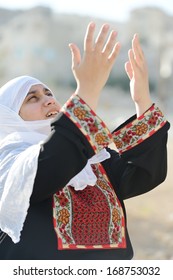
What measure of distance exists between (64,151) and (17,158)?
10.4 inches

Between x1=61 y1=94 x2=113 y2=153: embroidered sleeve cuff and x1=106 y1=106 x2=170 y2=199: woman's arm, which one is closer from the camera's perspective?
x1=61 y1=94 x2=113 y2=153: embroidered sleeve cuff

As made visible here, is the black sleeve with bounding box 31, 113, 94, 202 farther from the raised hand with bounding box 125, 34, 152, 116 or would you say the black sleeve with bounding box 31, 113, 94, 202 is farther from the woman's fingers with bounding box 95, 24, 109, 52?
the raised hand with bounding box 125, 34, 152, 116

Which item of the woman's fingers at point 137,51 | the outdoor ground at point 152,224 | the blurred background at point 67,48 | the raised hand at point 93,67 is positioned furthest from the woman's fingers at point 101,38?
the blurred background at point 67,48

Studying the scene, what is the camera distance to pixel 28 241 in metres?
2.12

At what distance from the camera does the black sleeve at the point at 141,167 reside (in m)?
2.23

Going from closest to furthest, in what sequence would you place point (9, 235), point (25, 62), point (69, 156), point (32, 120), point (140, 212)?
1. point (69, 156)
2. point (9, 235)
3. point (32, 120)
4. point (140, 212)
5. point (25, 62)

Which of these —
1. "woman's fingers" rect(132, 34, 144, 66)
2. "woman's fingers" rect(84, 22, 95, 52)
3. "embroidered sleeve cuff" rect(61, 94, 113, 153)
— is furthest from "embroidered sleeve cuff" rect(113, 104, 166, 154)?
"woman's fingers" rect(84, 22, 95, 52)

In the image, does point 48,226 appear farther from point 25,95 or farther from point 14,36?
point 14,36

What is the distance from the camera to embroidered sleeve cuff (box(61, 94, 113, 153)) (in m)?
1.95

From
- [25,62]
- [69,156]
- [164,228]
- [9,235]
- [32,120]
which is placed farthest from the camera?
[25,62]

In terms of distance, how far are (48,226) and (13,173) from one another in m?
0.20

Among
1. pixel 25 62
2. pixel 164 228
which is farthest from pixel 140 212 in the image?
pixel 25 62

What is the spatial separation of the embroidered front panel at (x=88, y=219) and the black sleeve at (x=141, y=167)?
0.07 metres

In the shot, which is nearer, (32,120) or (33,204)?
(33,204)
